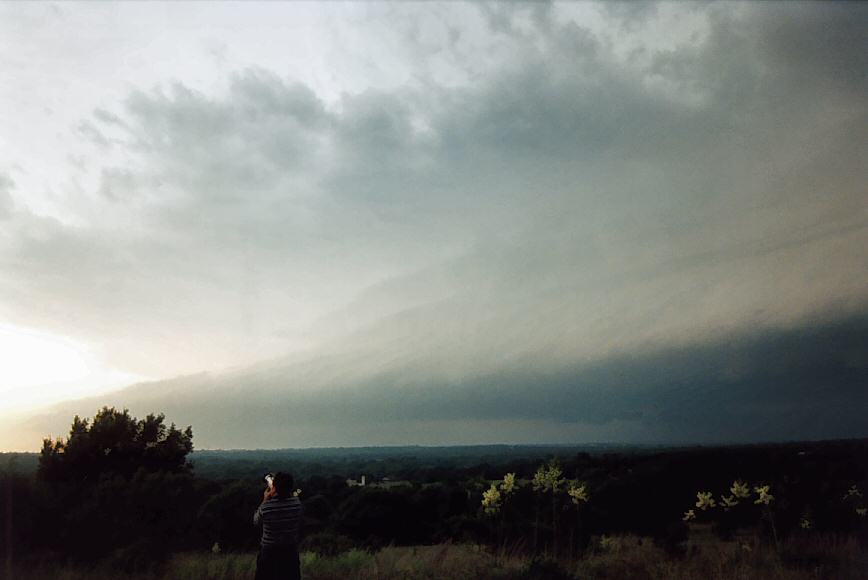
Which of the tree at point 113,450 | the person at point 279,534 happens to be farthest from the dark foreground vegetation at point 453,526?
the person at point 279,534

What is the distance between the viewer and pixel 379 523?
24.9m

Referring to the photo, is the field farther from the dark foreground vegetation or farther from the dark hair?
the dark hair

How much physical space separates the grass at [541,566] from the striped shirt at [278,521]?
8.09 ft

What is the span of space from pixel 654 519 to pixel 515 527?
21.7 feet

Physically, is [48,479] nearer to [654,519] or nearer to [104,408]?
[104,408]

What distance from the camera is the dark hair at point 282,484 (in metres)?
7.67

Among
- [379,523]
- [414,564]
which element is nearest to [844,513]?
[414,564]

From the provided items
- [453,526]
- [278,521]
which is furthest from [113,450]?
[278,521]

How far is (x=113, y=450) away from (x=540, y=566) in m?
11.7

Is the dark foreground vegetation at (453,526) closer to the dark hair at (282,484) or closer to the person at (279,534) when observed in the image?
the person at (279,534)

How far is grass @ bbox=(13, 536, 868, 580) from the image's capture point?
9516 millimetres

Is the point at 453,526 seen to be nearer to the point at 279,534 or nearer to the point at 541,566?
the point at 541,566

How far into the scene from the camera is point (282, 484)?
303 inches

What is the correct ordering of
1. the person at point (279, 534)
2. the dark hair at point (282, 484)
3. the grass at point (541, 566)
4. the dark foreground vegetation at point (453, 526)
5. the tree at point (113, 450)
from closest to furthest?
the person at point (279, 534), the dark hair at point (282, 484), the grass at point (541, 566), the dark foreground vegetation at point (453, 526), the tree at point (113, 450)
